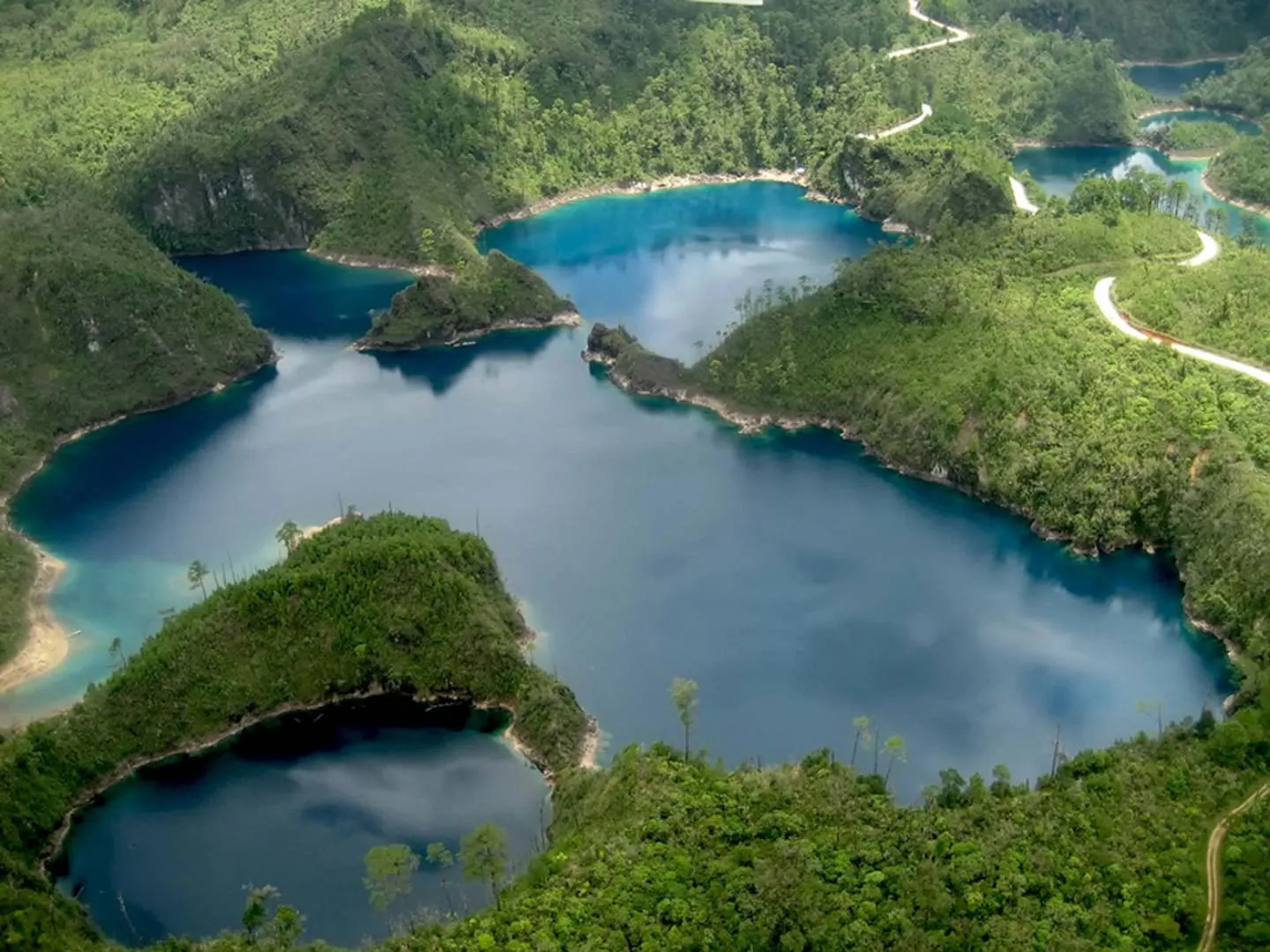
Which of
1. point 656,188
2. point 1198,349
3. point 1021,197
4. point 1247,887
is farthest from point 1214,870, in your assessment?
point 656,188

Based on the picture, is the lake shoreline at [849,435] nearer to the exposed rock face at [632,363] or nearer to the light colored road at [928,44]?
the exposed rock face at [632,363]

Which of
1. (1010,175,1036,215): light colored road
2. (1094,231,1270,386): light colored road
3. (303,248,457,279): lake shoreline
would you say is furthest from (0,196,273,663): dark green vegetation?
(1010,175,1036,215): light colored road

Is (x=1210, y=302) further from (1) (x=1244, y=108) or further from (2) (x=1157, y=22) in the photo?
(2) (x=1157, y=22)

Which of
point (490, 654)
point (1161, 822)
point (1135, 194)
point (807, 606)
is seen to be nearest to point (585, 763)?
point (490, 654)

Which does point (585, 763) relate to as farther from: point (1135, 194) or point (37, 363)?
point (1135, 194)

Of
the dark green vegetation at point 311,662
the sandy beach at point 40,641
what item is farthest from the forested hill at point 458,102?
the dark green vegetation at point 311,662
